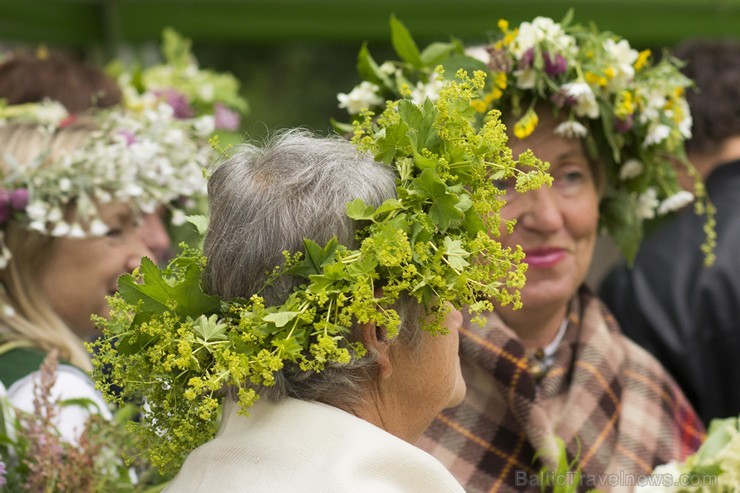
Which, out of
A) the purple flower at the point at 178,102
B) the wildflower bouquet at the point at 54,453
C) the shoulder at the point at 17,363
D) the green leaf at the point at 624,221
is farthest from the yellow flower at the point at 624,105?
the purple flower at the point at 178,102

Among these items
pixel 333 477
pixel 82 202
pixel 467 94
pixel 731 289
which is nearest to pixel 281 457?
pixel 333 477

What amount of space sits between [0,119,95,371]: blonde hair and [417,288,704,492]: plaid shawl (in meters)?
1.16

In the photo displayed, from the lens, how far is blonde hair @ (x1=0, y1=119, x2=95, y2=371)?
3.05 m

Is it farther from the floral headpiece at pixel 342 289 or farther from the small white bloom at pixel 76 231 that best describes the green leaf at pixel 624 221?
the small white bloom at pixel 76 231

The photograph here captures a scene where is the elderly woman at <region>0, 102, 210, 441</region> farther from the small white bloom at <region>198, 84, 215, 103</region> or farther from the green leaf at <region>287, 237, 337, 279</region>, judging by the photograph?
the green leaf at <region>287, 237, 337, 279</region>

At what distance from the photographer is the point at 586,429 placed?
113 inches

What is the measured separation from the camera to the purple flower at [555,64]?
105 inches

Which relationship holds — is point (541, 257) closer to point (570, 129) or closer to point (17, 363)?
point (570, 129)

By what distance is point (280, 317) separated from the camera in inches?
68.2

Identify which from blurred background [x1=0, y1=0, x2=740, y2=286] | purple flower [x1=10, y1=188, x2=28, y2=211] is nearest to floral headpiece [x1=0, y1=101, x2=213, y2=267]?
purple flower [x1=10, y1=188, x2=28, y2=211]

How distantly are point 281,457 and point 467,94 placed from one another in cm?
72

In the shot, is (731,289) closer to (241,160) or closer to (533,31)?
(533,31)

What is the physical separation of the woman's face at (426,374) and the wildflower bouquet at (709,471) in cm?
72

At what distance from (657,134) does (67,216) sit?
1767mm
